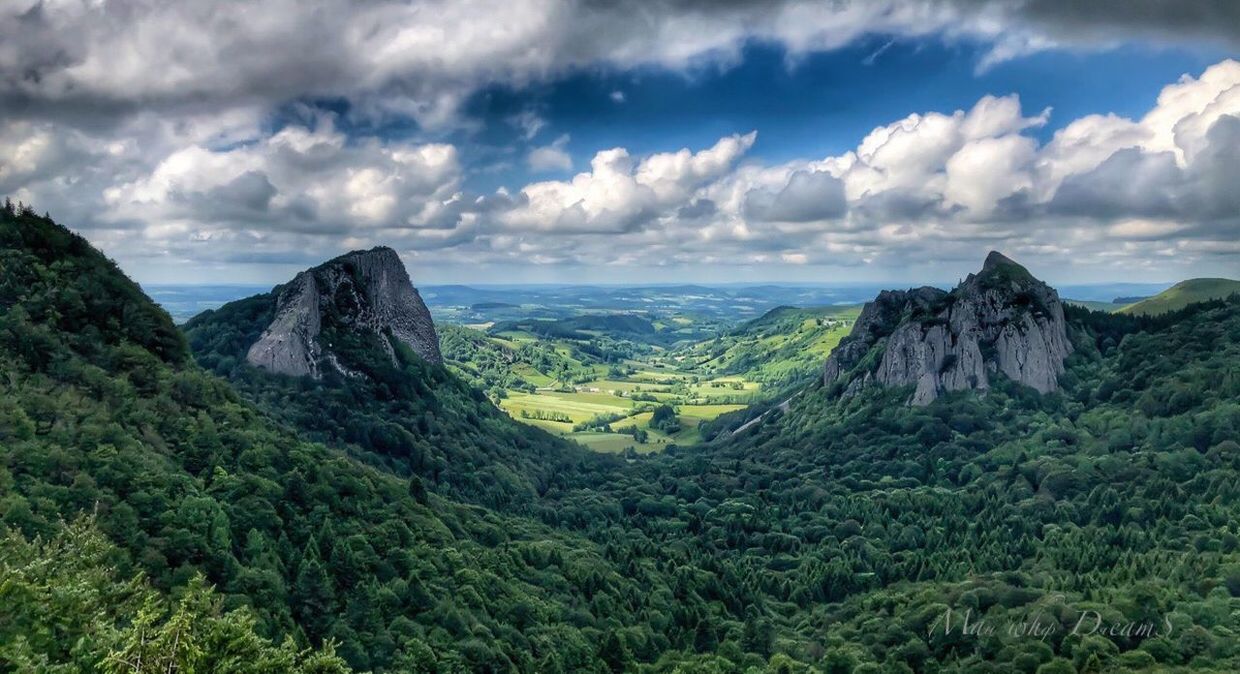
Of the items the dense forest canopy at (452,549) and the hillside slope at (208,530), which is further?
the dense forest canopy at (452,549)

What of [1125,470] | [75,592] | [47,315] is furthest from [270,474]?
[1125,470]

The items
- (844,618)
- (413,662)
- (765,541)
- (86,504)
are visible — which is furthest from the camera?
(765,541)

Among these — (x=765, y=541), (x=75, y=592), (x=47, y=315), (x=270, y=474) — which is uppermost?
(x=47, y=315)

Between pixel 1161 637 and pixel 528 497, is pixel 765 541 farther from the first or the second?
pixel 1161 637

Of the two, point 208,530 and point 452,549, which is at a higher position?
point 208,530

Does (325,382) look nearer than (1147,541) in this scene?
No

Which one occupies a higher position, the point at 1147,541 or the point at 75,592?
the point at 75,592

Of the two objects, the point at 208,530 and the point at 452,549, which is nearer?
the point at 208,530

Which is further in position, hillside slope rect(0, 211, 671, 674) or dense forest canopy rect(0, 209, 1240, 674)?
dense forest canopy rect(0, 209, 1240, 674)
